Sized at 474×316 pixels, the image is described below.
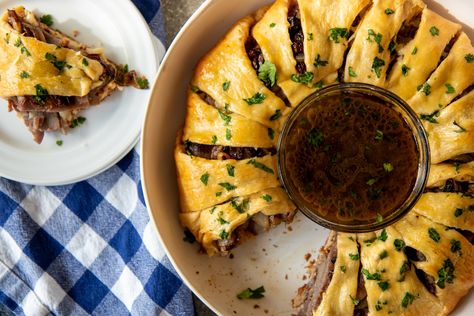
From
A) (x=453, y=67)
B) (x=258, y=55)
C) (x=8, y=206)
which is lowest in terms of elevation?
(x=8, y=206)

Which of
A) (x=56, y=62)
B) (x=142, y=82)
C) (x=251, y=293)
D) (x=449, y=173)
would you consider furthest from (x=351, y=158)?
(x=56, y=62)

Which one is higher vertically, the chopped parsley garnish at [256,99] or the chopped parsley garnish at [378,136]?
the chopped parsley garnish at [378,136]

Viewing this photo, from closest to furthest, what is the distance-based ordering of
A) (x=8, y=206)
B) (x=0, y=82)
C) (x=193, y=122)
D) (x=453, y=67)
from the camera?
(x=453, y=67) → (x=193, y=122) → (x=0, y=82) → (x=8, y=206)

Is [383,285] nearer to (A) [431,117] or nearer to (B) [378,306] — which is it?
(B) [378,306]

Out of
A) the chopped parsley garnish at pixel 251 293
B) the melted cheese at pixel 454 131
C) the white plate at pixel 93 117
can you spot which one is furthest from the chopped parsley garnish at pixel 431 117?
the white plate at pixel 93 117

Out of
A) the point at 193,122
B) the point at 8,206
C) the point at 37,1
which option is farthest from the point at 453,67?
the point at 8,206

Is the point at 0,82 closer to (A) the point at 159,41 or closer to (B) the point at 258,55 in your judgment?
(A) the point at 159,41

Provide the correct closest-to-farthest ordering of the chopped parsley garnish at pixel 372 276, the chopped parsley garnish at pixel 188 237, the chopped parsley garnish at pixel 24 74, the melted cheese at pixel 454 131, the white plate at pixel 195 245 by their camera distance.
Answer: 1. the melted cheese at pixel 454 131
2. the chopped parsley garnish at pixel 372 276
3. the white plate at pixel 195 245
4. the chopped parsley garnish at pixel 188 237
5. the chopped parsley garnish at pixel 24 74

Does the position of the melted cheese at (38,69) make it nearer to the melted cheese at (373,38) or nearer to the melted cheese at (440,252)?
the melted cheese at (373,38)
